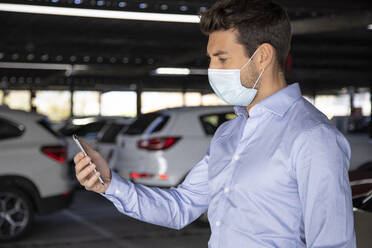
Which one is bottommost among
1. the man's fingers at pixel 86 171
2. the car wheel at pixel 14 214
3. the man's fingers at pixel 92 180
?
the car wheel at pixel 14 214

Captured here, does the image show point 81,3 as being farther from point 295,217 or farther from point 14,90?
point 14,90

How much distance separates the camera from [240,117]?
6.88 ft

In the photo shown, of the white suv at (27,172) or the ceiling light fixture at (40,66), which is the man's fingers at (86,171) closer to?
the white suv at (27,172)

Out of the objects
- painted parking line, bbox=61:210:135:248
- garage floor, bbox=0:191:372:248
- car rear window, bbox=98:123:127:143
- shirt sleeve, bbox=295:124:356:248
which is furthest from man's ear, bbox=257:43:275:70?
car rear window, bbox=98:123:127:143

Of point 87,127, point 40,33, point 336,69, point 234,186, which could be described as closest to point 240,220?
point 234,186

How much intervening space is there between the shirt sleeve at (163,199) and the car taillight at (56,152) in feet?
17.6

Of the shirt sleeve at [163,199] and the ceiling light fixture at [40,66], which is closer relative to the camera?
the shirt sleeve at [163,199]

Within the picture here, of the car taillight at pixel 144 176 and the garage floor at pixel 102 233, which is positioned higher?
the car taillight at pixel 144 176

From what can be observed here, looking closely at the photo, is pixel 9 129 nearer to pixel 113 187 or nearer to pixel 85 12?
pixel 113 187

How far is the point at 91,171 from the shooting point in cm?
190

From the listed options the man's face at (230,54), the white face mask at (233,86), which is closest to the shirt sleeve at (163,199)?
the white face mask at (233,86)

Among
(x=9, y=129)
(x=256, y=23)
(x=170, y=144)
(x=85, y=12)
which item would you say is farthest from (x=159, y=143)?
(x=256, y=23)

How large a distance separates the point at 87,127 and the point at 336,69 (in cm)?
2350

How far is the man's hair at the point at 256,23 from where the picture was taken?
1.83 meters
